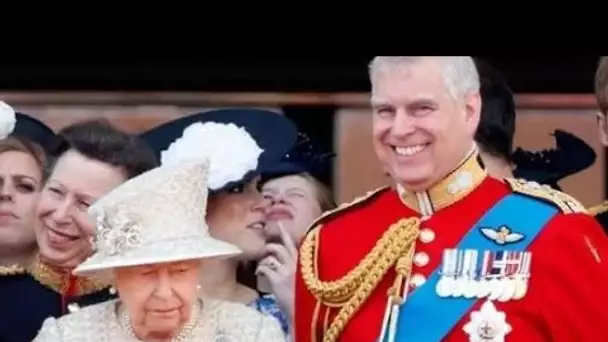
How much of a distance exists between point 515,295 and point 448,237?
0.14m

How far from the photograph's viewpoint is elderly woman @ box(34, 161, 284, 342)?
2461 mm

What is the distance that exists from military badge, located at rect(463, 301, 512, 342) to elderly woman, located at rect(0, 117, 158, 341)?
1.91ft

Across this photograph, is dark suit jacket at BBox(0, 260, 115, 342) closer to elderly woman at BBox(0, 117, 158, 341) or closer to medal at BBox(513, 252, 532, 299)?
elderly woman at BBox(0, 117, 158, 341)

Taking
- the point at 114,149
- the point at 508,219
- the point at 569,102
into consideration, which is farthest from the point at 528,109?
the point at 114,149

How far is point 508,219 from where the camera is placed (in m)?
2.64

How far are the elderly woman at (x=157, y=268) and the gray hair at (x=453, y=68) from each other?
308 millimetres

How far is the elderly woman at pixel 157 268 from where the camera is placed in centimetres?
246

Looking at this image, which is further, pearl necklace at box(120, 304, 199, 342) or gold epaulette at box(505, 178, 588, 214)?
gold epaulette at box(505, 178, 588, 214)

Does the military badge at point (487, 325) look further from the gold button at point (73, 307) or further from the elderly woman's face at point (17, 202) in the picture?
the elderly woman's face at point (17, 202)

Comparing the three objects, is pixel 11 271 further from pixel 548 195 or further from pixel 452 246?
pixel 548 195

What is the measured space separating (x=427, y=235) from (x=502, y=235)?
0.36 ft

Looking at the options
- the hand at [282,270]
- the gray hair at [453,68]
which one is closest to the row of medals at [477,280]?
the gray hair at [453,68]

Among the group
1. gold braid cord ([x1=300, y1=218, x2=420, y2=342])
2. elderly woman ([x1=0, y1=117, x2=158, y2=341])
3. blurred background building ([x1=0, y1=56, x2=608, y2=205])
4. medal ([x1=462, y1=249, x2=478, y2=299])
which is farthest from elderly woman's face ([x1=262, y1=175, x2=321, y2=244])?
medal ([x1=462, y1=249, x2=478, y2=299])

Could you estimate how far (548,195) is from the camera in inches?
104
